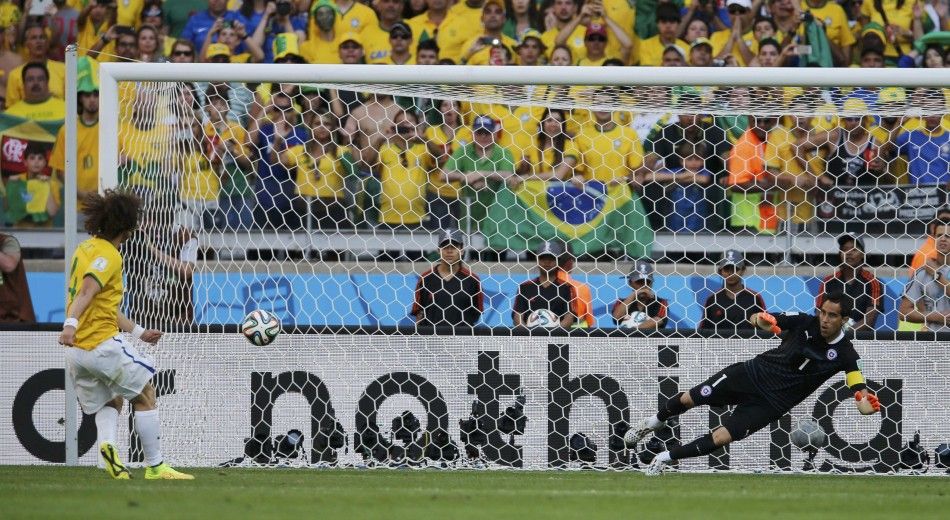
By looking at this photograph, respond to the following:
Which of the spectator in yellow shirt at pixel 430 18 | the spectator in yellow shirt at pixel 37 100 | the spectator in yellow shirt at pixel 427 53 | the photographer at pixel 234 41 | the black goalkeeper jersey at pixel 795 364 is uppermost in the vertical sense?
the spectator in yellow shirt at pixel 430 18

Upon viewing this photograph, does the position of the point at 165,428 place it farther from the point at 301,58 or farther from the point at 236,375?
the point at 301,58

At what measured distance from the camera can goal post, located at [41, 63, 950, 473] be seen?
9180 millimetres

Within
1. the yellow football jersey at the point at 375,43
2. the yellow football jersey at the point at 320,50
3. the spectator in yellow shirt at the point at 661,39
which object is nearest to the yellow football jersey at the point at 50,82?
the yellow football jersey at the point at 320,50

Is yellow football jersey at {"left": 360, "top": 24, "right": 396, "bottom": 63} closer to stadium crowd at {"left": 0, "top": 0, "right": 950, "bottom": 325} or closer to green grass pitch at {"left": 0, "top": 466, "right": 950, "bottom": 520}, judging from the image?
stadium crowd at {"left": 0, "top": 0, "right": 950, "bottom": 325}

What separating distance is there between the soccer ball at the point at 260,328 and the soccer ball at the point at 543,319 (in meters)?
2.02

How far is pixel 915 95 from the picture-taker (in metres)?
9.40

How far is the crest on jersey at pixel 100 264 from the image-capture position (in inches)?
286

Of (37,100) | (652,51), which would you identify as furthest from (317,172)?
(652,51)

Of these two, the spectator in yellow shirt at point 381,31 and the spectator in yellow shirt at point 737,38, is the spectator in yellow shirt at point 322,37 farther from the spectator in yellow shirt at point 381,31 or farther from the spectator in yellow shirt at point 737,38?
the spectator in yellow shirt at point 737,38

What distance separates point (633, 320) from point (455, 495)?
3.14m

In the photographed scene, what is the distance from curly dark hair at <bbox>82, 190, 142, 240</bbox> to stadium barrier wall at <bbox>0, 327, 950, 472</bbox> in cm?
192

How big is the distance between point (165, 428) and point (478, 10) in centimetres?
595

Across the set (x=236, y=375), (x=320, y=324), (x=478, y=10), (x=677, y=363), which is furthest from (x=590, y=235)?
(x=478, y=10)

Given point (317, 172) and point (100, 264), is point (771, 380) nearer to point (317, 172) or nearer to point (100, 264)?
point (317, 172)
